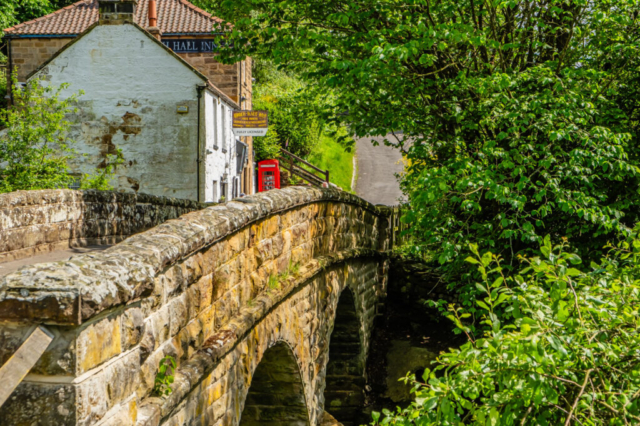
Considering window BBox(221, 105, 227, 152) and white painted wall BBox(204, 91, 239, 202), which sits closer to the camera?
white painted wall BBox(204, 91, 239, 202)

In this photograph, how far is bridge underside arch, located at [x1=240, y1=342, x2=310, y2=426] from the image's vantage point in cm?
736

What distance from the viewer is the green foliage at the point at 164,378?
3455 mm

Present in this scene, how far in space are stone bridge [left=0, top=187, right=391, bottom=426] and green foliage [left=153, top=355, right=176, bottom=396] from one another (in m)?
0.04

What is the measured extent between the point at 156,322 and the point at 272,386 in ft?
14.2

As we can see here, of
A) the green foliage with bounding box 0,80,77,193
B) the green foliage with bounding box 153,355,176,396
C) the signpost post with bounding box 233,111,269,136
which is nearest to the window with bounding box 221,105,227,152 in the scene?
the signpost post with bounding box 233,111,269,136

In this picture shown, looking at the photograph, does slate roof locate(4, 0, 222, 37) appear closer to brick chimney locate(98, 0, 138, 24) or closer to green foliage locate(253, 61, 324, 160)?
brick chimney locate(98, 0, 138, 24)

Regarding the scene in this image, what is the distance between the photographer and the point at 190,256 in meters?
3.97

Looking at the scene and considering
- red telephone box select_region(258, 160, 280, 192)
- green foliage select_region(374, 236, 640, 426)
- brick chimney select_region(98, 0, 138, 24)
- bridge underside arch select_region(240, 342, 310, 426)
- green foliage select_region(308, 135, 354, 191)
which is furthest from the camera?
green foliage select_region(308, 135, 354, 191)

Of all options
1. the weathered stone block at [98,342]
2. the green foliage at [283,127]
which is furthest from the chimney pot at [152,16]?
the weathered stone block at [98,342]

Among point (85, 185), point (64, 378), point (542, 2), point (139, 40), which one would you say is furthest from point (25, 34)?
point (64, 378)

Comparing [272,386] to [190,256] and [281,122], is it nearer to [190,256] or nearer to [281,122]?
[190,256]

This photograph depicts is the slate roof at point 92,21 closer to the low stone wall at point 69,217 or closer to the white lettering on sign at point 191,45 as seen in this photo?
the white lettering on sign at point 191,45

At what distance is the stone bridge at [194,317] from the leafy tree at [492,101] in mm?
1544

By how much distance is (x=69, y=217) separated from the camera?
9125 mm
